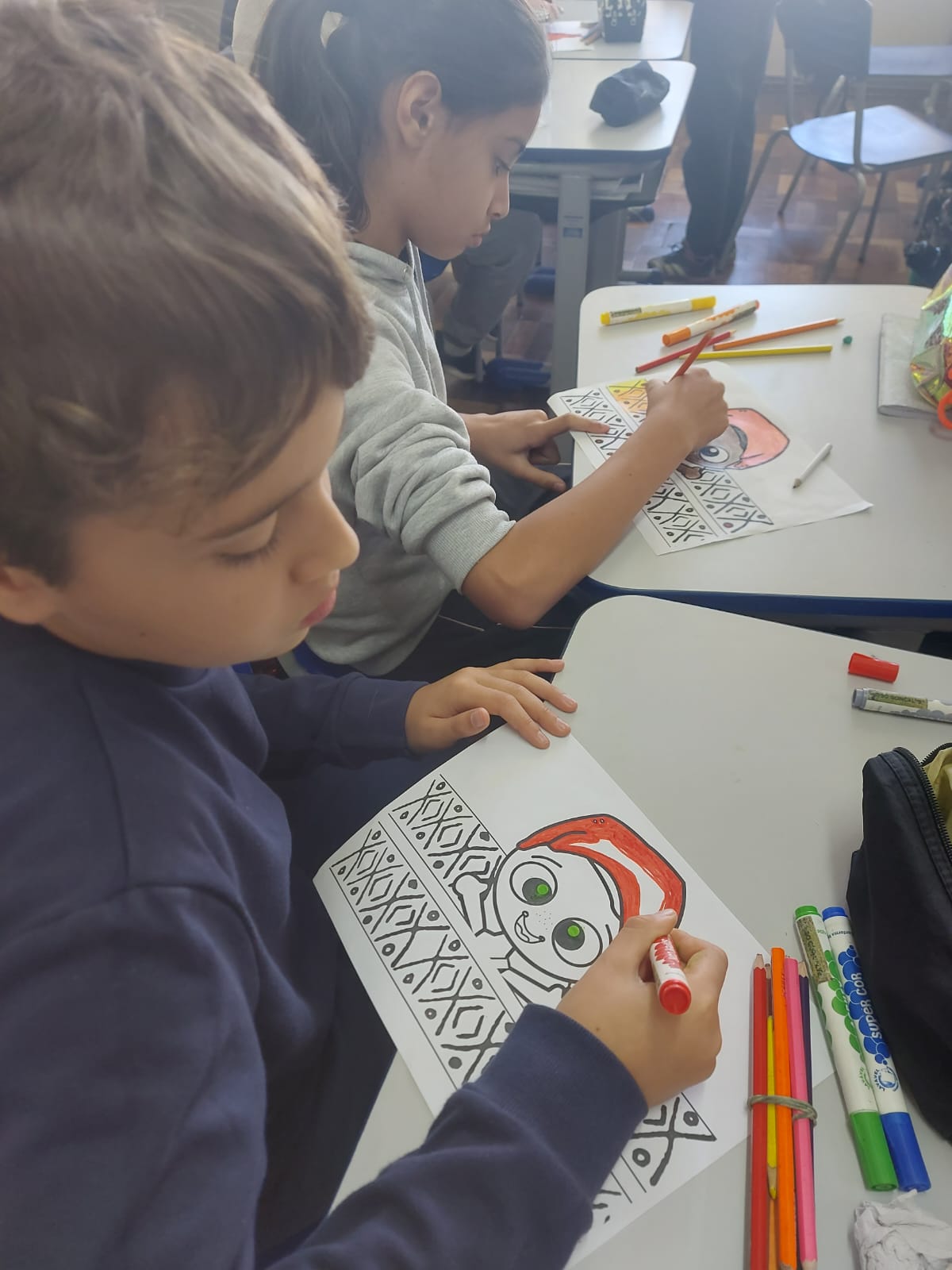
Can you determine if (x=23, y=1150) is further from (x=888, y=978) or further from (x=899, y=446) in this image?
(x=899, y=446)

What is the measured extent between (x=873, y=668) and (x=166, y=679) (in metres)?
0.55

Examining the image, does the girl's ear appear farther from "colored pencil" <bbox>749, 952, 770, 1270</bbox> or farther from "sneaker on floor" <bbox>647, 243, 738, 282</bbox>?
"sneaker on floor" <bbox>647, 243, 738, 282</bbox>

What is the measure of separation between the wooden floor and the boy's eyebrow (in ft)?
6.88

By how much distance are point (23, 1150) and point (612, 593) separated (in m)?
0.64

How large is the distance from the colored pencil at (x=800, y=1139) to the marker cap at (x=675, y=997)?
0.23 feet

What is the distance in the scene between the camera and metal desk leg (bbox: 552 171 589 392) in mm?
1725

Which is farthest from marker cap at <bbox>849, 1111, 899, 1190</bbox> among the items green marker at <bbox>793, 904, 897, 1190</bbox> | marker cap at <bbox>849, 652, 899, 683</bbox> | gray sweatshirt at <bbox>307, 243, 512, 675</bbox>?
gray sweatshirt at <bbox>307, 243, 512, 675</bbox>

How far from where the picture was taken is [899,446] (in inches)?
37.4

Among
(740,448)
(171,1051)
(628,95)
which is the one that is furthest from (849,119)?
(171,1051)

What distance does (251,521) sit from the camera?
1.32 ft

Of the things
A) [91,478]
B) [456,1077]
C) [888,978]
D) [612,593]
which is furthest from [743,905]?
[91,478]

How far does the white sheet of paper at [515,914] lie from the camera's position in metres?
0.48

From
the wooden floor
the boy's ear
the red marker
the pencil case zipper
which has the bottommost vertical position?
the wooden floor

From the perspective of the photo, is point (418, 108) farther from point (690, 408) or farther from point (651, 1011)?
point (651, 1011)
